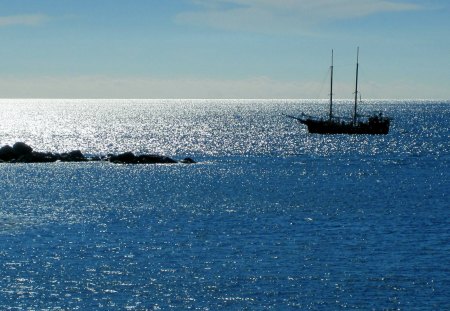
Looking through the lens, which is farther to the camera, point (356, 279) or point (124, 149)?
point (124, 149)

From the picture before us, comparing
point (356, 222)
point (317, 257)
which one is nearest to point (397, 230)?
point (356, 222)

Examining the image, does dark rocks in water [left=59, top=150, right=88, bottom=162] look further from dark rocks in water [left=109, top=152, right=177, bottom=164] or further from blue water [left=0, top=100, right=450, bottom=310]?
blue water [left=0, top=100, right=450, bottom=310]

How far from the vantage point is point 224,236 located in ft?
172

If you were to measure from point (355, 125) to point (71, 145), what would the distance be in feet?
185

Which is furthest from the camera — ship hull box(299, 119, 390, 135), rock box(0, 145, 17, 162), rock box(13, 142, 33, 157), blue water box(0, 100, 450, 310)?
ship hull box(299, 119, 390, 135)

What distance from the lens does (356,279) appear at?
4016 cm

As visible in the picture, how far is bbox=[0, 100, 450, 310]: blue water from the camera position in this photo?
3753cm

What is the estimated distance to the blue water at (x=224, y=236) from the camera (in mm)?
37531

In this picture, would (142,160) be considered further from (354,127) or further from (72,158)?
(354,127)

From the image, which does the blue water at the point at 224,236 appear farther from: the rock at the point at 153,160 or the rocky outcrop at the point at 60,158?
the rocky outcrop at the point at 60,158

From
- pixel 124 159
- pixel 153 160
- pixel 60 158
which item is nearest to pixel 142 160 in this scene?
pixel 153 160

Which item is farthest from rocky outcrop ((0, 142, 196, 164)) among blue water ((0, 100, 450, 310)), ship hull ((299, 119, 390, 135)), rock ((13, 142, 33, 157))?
ship hull ((299, 119, 390, 135))

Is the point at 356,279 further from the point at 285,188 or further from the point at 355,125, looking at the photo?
the point at 355,125

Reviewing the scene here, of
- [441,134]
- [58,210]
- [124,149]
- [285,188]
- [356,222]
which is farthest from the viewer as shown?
[441,134]
